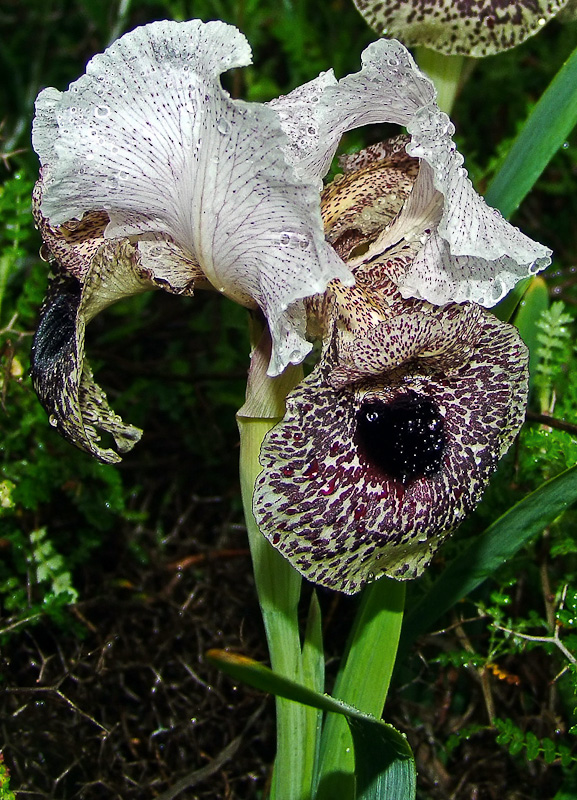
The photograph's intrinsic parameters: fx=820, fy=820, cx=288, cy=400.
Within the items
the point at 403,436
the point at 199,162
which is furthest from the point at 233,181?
the point at 403,436

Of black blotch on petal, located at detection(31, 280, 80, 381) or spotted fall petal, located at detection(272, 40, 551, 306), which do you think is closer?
spotted fall petal, located at detection(272, 40, 551, 306)

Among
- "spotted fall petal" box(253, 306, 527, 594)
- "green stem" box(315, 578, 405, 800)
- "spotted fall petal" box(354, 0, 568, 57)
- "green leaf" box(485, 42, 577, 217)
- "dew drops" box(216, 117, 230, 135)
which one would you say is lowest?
"green stem" box(315, 578, 405, 800)

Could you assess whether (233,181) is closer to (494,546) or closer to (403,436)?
(403,436)

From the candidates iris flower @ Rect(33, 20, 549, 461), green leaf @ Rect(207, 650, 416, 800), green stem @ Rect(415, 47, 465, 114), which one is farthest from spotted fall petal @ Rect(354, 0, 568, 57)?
green leaf @ Rect(207, 650, 416, 800)

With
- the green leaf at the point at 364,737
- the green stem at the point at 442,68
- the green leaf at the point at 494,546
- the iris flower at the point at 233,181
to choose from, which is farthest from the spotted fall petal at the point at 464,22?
the green leaf at the point at 364,737

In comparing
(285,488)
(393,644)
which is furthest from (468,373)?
(393,644)

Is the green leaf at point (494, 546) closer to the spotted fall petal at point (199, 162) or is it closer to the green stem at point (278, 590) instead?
the green stem at point (278, 590)

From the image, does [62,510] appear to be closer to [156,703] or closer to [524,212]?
[156,703]

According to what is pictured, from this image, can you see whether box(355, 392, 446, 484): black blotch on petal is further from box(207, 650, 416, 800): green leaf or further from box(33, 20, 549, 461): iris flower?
box(207, 650, 416, 800): green leaf
